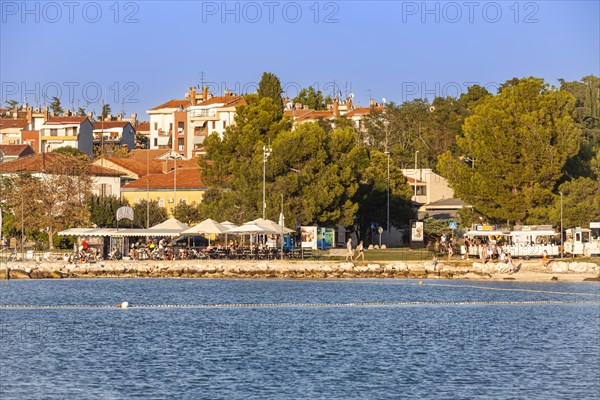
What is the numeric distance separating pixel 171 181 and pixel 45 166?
11.5 metres

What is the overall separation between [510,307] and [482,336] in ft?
33.4

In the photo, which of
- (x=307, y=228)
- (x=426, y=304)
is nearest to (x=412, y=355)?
(x=426, y=304)

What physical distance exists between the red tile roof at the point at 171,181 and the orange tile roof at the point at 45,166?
2.23 meters

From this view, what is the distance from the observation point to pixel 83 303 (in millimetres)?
51688

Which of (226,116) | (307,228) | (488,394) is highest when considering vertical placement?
(226,116)

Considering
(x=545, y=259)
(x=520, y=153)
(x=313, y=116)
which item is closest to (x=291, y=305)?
(x=545, y=259)

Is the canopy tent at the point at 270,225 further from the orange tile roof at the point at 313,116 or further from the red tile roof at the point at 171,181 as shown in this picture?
the orange tile roof at the point at 313,116

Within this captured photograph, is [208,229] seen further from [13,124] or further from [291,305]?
[13,124]

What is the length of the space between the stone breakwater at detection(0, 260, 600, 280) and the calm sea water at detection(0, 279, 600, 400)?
7785 millimetres

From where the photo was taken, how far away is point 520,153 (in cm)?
7525

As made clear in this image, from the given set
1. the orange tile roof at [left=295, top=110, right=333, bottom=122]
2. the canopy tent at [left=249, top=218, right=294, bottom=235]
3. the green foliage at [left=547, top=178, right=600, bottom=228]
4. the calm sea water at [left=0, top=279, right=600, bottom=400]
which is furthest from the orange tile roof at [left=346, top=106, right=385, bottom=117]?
the calm sea water at [left=0, top=279, right=600, bottom=400]

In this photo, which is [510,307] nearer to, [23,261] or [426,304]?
[426,304]

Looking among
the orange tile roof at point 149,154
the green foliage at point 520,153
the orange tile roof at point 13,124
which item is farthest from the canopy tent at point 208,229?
the orange tile roof at point 13,124

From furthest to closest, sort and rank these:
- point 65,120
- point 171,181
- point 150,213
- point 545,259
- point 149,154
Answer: point 65,120
point 149,154
point 171,181
point 150,213
point 545,259
